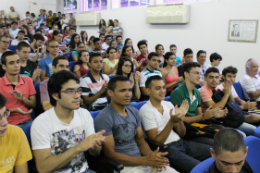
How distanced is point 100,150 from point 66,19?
11173 millimetres

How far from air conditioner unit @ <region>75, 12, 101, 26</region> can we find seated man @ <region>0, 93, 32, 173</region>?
930 cm

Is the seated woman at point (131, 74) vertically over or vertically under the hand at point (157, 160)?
over

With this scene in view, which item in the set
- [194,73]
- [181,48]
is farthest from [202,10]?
[194,73]

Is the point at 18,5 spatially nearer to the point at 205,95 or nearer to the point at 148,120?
the point at 205,95

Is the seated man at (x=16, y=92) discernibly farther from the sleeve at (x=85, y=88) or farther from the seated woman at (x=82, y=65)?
the seated woman at (x=82, y=65)

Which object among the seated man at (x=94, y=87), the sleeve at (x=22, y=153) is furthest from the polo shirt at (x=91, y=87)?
the sleeve at (x=22, y=153)

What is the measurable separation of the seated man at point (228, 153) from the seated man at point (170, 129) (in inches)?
25.3

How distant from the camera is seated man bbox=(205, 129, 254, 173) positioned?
46.8 inches

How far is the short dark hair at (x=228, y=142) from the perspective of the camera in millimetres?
Answer: 1204

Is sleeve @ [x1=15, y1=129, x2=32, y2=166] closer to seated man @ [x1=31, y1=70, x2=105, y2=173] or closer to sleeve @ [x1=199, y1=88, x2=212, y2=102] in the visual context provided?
seated man @ [x1=31, y1=70, x2=105, y2=173]

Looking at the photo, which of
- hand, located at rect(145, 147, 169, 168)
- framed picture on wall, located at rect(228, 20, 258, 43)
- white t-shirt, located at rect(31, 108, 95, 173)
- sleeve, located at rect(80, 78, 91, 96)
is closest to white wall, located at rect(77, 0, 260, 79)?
framed picture on wall, located at rect(228, 20, 258, 43)

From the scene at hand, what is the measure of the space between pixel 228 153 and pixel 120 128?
2.82ft

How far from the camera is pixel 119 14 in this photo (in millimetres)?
9086

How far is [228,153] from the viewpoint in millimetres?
1195
